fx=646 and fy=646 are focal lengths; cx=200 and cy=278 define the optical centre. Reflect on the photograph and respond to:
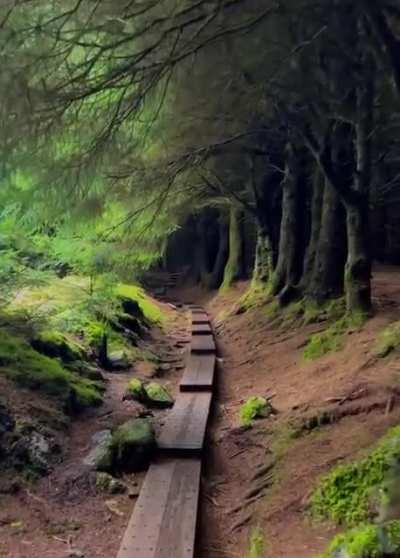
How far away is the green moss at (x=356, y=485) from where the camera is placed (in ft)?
14.4

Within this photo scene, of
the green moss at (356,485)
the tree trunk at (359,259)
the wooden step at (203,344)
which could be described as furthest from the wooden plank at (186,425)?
the wooden step at (203,344)

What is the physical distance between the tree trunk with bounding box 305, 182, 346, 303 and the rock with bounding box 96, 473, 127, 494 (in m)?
6.23

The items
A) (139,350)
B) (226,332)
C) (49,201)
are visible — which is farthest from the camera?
(226,332)

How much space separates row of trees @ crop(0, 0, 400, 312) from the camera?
16.2 ft

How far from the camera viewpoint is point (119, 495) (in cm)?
565

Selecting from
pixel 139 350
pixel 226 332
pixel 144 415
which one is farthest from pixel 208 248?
pixel 144 415

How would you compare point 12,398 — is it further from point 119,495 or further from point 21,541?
point 21,541

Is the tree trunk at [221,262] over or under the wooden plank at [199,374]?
over

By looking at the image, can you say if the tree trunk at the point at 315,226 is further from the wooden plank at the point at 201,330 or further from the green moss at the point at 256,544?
the green moss at the point at 256,544

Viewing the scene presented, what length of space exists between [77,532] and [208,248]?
25698 millimetres

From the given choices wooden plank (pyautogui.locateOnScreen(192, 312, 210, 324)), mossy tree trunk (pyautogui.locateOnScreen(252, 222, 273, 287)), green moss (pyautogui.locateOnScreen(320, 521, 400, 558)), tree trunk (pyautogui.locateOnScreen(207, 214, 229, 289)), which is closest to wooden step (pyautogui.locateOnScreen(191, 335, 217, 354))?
wooden plank (pyautogui.locateOnScreen(192, 312, 210, 324))

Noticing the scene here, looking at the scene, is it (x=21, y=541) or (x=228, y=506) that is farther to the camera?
(x=228, y=506)

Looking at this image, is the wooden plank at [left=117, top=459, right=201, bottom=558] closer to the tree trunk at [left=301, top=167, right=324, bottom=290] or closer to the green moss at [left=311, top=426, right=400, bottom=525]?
the green moss at [left=311, top=426, right=400, bottom=525]

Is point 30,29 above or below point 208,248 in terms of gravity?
above
